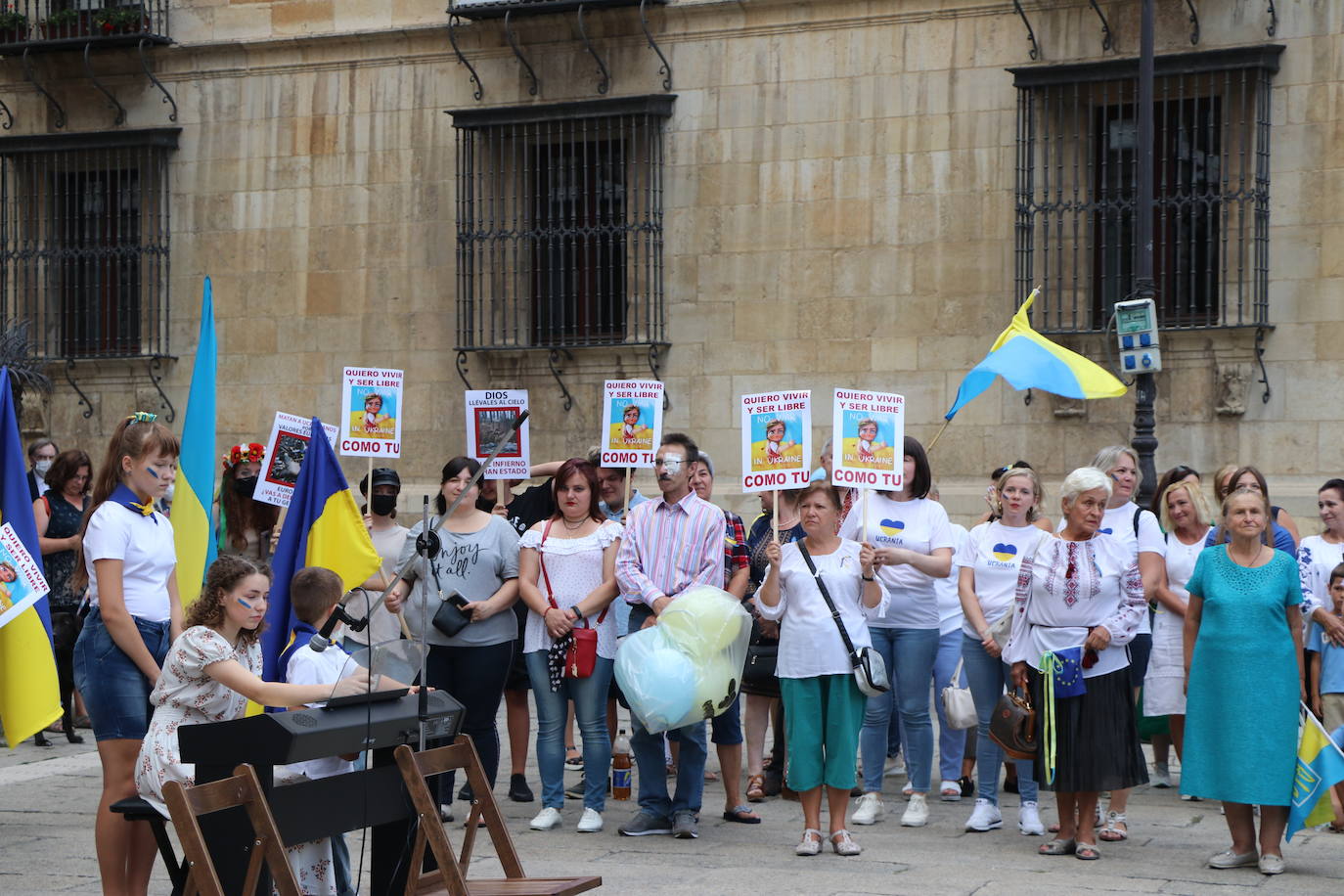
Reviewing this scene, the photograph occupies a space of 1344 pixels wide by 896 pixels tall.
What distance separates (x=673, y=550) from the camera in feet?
28.2

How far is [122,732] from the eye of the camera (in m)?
6.76

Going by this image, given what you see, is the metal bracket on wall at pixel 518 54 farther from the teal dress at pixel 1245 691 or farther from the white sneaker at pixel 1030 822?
the teal dress at pixel 1245 691

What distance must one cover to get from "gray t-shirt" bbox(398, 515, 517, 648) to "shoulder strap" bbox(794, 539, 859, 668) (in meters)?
1.51

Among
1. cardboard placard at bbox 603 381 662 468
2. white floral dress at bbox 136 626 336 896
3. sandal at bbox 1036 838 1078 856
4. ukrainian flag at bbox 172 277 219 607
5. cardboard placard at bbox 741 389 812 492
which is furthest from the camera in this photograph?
cardboard placard at bbox 603 381 662 468

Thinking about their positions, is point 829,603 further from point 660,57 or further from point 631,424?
point 660,57

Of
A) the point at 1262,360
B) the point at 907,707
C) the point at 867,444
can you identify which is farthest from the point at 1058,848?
the point at 1262,360

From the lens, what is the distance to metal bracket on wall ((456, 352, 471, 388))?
17.0m

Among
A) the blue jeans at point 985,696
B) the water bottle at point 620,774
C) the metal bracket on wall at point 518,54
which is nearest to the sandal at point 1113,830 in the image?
the blue jeans at point 985,696

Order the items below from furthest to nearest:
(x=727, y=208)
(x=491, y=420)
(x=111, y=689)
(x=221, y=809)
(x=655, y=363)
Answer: (x=655, y=363)
(x=727, y=208)
(x=491, y=420)
(x=111, y=689)
(x=221, y=809)

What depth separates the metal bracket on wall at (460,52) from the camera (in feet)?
55.5

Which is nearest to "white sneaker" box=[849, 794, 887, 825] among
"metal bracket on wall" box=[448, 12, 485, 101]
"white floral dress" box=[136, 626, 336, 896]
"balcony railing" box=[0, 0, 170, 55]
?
"white floral dress" box=[136, 626, 336, 896]

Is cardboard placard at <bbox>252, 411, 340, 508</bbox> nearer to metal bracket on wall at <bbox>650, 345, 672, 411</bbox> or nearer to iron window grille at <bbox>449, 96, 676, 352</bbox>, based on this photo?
metal bracket on wall at <bbox>650, 345, 672, 411</bbox>

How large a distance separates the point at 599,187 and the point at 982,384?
572 centimetres

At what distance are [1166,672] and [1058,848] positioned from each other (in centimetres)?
188
